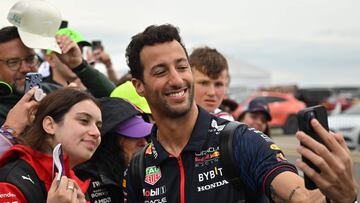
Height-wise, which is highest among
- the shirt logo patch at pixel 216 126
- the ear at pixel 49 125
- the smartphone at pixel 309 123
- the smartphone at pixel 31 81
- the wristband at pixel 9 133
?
the smartphone at pixel 309 123

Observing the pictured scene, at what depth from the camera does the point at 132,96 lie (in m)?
4.06

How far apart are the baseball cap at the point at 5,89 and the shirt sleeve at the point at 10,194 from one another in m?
0.94

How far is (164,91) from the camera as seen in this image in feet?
8.94

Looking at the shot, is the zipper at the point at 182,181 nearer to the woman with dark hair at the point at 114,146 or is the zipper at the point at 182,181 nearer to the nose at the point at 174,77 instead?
the nose at the point at 174,77

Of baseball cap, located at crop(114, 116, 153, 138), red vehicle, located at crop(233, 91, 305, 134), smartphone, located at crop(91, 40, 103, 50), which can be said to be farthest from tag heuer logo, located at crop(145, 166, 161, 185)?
red vehicle, located at crop(233, 91, 305, 134)

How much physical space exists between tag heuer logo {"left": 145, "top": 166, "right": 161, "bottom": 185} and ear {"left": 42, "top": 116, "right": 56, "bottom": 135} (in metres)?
0.55

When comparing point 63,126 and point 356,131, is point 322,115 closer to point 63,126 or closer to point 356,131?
point 63,126

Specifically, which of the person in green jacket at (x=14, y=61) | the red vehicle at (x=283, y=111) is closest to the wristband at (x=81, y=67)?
the person in green jacket at (x=14, y=61)

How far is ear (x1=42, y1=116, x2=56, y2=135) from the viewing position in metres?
2.88

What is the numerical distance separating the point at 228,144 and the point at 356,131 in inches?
546

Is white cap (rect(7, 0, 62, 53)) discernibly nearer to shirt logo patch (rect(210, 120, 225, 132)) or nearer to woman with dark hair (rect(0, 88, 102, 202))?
woman with dark hair (rect(0, 88, 102, 202))

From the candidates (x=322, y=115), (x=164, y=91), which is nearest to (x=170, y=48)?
(x=164, y=91)

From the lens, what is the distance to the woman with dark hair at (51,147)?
8.43 ft

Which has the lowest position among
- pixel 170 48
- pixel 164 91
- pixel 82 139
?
pixel 82 139
